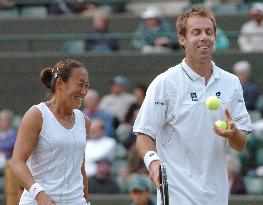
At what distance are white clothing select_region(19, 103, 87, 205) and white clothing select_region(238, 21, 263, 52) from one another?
757cm

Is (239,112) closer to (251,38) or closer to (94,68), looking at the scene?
(251,38)

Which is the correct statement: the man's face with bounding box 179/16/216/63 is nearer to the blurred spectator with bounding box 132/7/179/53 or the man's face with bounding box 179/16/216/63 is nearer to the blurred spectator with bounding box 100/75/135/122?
the blurred spectator with bounding box 100/75/135/122

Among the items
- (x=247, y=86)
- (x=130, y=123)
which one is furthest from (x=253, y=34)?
(x=130, y=123)

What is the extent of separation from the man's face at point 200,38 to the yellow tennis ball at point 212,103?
28cm

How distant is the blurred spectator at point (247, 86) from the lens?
12445mm

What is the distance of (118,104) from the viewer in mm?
13141

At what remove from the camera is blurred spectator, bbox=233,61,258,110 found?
40.8 feet

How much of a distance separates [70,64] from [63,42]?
28.5 ft

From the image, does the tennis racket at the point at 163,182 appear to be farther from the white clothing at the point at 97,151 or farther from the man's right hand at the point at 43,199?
the white clothing at the point at 97,151

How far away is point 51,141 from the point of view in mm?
6578

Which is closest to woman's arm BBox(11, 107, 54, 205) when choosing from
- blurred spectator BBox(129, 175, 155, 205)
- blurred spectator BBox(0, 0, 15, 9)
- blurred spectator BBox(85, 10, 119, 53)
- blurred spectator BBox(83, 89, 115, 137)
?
blurred spectator BBox(129, 175, 155, 205)

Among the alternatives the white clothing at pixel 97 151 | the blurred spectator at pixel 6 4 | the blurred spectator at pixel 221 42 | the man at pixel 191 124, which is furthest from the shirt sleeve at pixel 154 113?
the blurred spectator at pixel 6 4

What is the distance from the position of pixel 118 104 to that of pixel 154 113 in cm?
713

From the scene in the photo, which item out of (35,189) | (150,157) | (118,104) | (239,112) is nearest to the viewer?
(150,157)
